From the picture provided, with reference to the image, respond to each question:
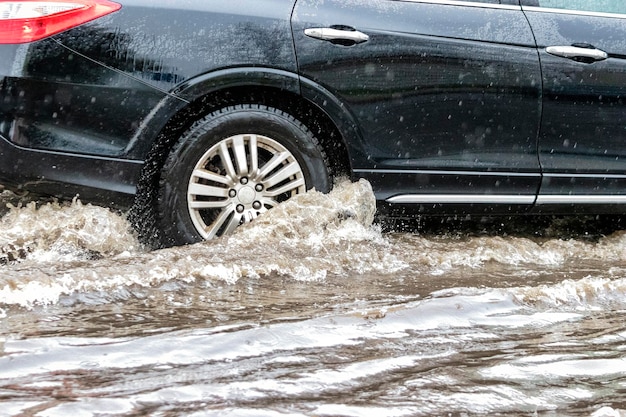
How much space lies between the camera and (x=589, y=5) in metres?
5.21

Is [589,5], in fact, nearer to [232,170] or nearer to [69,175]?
[232,170]

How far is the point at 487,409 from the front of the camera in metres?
2.82

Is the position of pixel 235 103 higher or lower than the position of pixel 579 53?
lower

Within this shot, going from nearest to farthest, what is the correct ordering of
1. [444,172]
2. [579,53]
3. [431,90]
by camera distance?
[431,90]
[444,172]
[579,53]

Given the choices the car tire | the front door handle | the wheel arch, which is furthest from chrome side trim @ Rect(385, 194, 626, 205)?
the front door handle

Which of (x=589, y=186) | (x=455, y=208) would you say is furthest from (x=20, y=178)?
(x=589, y=186)

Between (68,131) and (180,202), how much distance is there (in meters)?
0.60

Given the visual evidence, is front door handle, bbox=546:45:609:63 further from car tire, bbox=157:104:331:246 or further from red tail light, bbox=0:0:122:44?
red tail light, bbox=0:0:122:44

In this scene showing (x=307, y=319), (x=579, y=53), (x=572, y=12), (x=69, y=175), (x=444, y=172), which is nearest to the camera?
(x=307, y=319)

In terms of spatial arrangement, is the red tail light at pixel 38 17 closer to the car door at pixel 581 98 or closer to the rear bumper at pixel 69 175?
the rear bumper at pixel 69 175

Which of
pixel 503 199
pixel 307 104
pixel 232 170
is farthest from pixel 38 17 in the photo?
pixel 503 199

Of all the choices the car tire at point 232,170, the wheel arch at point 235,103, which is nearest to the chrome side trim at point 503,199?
the wheel arch at point 235,103

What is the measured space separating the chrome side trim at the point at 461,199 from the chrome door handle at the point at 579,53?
730 millimetres

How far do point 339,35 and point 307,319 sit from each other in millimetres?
1626
